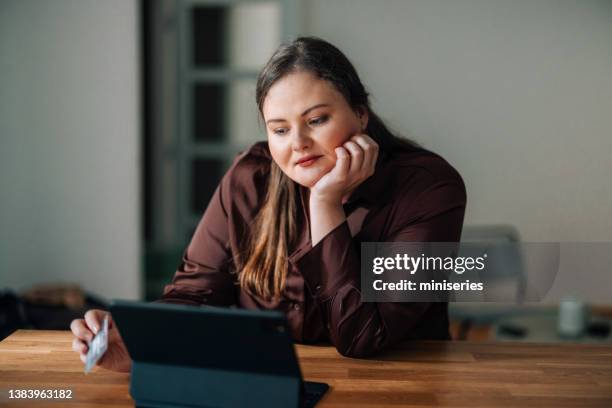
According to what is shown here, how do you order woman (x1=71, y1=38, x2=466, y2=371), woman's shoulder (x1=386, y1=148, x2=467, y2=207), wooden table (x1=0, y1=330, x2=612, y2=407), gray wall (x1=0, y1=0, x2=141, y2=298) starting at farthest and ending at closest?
gray wall (x1=0, y1=0, x2=141, y2=298) < woman's shoulder (x1=386, y1=148, x2=467, y2=207) < woman (x1=71, y1=38, x2=466, y2=371) < wooden table (x1=0, y1=330, x2=612, y2=407)

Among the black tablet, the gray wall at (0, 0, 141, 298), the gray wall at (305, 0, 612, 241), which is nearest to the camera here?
the black tablet

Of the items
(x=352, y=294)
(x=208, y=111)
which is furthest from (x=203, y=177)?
(x=352, y=294)

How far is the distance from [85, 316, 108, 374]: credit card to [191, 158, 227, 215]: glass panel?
2.83 m

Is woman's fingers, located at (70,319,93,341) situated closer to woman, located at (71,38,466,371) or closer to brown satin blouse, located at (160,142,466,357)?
woman, located at (71,38,466,371)

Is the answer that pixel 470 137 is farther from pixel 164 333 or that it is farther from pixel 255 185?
pixel 164 333

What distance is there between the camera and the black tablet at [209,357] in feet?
2.70

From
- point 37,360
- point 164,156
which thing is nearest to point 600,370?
point 37,360

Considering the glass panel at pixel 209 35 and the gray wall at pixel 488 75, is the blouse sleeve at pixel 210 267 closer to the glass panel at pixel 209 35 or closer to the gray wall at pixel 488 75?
the gray wall at pixel 488 75

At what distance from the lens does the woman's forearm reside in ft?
3.90

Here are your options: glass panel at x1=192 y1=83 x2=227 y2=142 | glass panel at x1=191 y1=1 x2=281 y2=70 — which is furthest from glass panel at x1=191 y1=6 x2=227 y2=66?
glass panel at x1=192 y1=83 x2=227 y2=142

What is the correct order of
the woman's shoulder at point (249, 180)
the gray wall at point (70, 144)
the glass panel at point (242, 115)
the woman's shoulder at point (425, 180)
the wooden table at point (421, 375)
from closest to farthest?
the wooden table at point (421, 375)
the woman's shoulder at point (425, 180)
the woman's shoulder at point (249, 180)
the gray wall at point (70, 144)
the glass panel at point (242, 115)

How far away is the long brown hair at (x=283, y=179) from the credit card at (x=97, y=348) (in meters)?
0.39

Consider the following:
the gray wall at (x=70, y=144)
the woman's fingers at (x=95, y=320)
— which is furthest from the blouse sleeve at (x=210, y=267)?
the gray wall at (x=70, y=144)

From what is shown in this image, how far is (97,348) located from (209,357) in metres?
0.18
